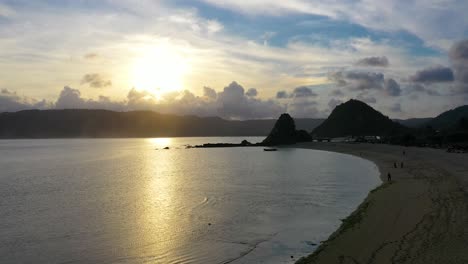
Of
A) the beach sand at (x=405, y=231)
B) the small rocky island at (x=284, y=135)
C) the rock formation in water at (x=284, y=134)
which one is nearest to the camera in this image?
the beach sand at (x=405, y=231)

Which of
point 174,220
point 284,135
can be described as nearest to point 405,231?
point 174,220

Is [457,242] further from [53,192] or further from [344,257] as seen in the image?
[53,192]

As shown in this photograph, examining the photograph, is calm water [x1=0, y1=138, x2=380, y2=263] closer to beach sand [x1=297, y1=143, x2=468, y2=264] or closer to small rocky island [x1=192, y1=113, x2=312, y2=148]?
beach sand [x1=297, y1=143, x2=468, y2=264]

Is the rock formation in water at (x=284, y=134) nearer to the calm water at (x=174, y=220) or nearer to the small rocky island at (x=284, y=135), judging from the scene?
the small rocky island at (x=284, y=135)

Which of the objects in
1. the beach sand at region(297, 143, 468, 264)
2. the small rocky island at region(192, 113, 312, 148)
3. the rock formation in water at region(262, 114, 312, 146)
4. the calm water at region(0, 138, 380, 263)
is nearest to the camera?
the beach sand at region(297, 143, 468, 264)

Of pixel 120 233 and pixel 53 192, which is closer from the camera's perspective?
pixel 120 233

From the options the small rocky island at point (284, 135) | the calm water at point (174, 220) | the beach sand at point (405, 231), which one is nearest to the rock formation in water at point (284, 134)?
the small rocky island at point (284, 135)

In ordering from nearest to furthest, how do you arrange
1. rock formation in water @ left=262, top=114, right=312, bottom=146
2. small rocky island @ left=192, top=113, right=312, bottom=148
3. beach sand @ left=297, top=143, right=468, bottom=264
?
1. beach sand @ left=297, top=143, right=468, bottom=264
2. small rocky island @ left=192, top=113, right=312, bottom=148
3. rock formation in water @ left=262, top=114, right=312, bottom=146

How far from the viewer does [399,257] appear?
1752 cm

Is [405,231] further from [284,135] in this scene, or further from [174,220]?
[284,135]

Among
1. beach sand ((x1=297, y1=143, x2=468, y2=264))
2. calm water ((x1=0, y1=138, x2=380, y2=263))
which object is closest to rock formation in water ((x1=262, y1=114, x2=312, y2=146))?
calm water ((x1=0, y1=138, x2=380, y2=263))

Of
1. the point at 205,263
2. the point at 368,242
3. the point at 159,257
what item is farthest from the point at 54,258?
the point at 368,242

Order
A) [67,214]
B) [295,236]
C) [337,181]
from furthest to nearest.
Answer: [337,181] → [67,214] → [295,236]

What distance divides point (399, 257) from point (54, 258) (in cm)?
1735
